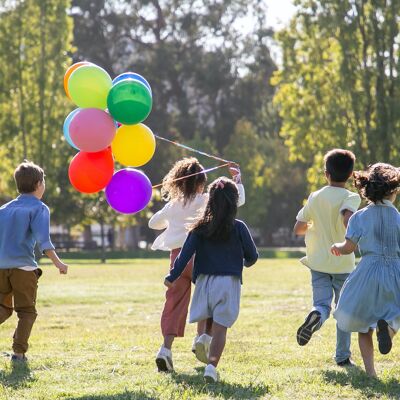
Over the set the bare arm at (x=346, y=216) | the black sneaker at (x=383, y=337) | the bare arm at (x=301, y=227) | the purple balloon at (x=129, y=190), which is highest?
the purple balloon at (x=129, y=190)

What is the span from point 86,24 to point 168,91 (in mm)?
6107

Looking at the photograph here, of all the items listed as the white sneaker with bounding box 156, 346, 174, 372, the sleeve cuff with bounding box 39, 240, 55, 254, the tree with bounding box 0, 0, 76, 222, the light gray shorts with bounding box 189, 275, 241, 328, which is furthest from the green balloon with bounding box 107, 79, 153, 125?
the tree with bounding box 0, 0, 76, 222

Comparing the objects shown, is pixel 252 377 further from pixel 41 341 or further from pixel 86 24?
pixel 86 24

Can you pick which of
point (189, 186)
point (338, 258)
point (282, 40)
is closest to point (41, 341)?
point (189, 186)

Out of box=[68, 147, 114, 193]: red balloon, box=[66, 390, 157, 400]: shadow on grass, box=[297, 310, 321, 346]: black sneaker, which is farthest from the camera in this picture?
box=[68, 147, 114, 193]: red balloon

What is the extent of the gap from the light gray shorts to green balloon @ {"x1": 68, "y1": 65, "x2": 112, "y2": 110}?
213 centimetres

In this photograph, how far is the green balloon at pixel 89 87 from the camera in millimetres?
8102

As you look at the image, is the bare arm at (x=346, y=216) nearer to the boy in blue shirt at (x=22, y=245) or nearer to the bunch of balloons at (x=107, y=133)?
the bunch of balloons at (x=107, y=133)

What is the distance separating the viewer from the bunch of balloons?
800cm

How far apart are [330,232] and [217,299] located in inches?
56.9

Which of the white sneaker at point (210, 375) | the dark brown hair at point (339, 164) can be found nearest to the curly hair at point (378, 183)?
the dark brown hair at point (339, 164)

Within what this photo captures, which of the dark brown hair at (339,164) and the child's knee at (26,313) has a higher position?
the dark brown hair at (339,164)

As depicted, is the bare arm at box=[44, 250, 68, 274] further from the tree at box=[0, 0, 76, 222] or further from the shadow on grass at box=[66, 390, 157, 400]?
the tree at box=[0, 0, 76, 222]

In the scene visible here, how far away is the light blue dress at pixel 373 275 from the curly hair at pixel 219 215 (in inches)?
35.6
